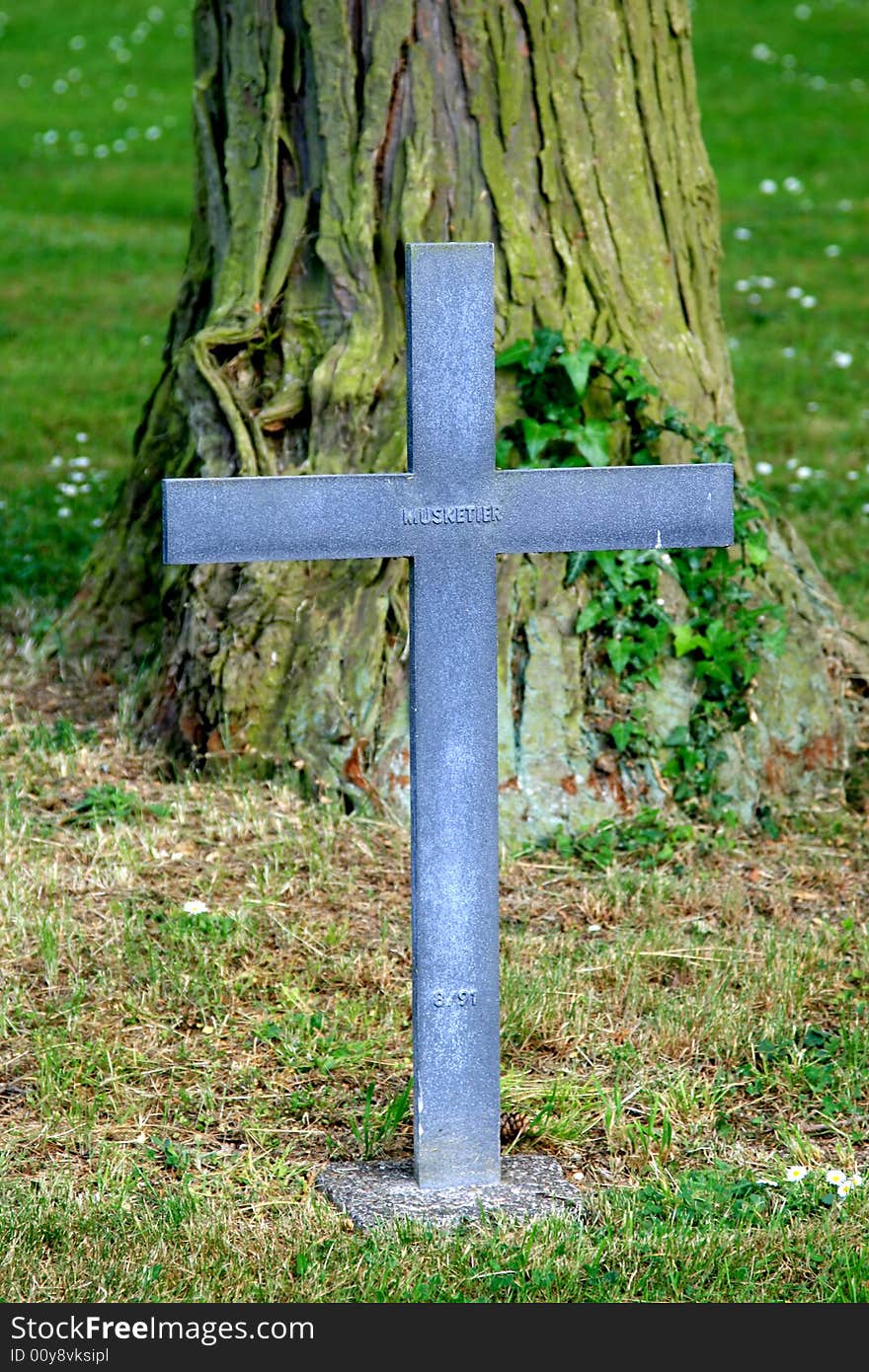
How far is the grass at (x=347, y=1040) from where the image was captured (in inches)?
115

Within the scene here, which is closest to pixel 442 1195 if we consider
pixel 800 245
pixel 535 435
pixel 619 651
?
pixel 619 651

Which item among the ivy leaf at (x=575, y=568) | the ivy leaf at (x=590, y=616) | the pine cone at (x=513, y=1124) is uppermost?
the ivy leaf at (x=575, y=568)

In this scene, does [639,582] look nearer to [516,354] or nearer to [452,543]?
[516,354]

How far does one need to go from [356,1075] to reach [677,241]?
268cm

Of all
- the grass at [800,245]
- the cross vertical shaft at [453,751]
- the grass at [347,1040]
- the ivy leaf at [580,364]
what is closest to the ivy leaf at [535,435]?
the ivy leaf at [580,364]

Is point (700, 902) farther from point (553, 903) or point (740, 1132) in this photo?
point (740, 1132)

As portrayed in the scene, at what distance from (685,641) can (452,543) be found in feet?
6.03

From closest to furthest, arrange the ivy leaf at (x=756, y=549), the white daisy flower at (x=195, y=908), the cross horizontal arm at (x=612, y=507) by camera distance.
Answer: the cross horizontal arm at (x=612, y=507) < the white daisy flower at (x=195, y=908) < the ivy leaf at (x=756, y=549)

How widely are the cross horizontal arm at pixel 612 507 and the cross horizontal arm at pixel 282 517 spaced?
0.66 ft

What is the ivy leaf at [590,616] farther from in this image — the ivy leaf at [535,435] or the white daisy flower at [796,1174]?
the white daisy flower at [796,1174]

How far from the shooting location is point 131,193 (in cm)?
1542

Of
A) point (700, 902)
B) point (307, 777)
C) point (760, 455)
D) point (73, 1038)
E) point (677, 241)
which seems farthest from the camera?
point (760, 455)

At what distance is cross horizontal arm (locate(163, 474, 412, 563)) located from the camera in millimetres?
2916

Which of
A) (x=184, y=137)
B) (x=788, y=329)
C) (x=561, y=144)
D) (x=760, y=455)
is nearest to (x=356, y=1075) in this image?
(x=561, y=144)
